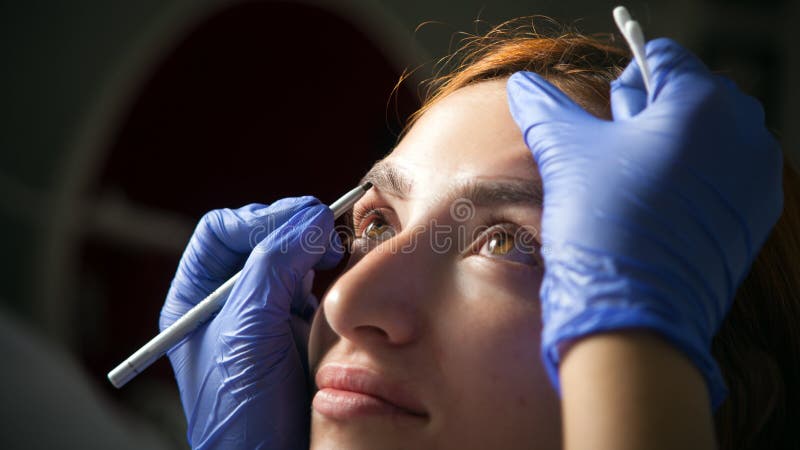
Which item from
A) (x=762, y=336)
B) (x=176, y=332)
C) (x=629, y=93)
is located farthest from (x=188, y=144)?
(x=762, y=336)

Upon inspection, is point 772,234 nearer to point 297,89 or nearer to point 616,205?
point 616,205

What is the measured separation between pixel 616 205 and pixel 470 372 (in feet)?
0.86

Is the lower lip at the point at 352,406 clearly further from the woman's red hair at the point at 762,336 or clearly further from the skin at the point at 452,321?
the woman's red hair at the point at 762,336

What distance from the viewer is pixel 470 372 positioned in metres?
0.79

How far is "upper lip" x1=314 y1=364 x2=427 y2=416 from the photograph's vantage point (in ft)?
2.63

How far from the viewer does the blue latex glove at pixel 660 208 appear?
0.65m

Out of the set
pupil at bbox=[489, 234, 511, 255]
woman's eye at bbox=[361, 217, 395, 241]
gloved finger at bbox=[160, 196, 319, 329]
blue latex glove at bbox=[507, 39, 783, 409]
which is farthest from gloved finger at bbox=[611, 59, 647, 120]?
gloved finger at bbox=[160, 196, 319, 329]

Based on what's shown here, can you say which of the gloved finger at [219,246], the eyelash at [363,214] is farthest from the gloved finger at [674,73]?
the gloved finger at [219,246]

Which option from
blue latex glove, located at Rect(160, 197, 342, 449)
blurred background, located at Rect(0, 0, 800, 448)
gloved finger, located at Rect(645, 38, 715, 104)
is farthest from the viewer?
blurred background, located at Rect(0, 0, 800, 448)

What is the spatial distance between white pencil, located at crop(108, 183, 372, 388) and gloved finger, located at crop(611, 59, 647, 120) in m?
0.39

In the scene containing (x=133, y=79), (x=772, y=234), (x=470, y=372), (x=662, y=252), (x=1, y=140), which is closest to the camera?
(x=662, y=252)

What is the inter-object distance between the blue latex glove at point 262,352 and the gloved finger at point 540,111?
1.18 ft

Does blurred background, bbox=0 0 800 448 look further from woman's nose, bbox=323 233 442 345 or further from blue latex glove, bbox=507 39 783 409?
blue latex glove, bbox=507 39 783 409

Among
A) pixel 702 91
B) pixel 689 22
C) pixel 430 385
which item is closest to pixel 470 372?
pixel 430 385
